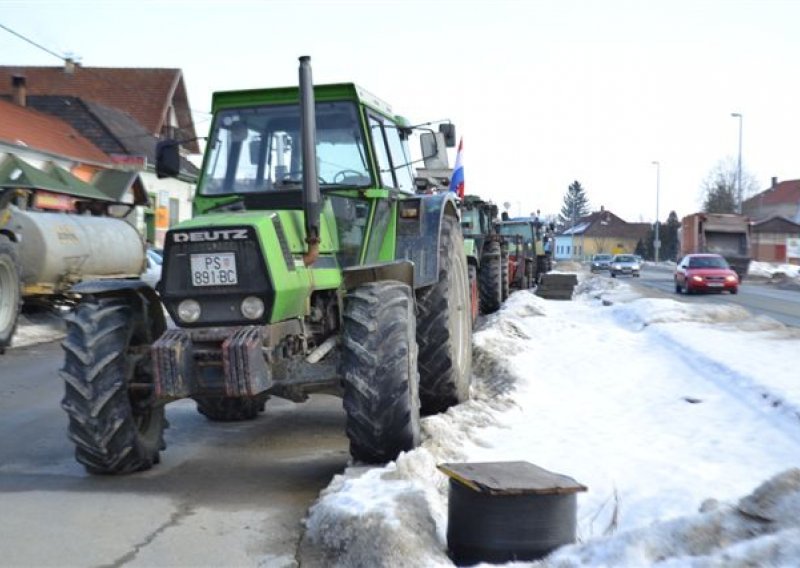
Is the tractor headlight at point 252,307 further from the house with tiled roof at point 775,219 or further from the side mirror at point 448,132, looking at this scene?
the house with tiled roof at point 775,219

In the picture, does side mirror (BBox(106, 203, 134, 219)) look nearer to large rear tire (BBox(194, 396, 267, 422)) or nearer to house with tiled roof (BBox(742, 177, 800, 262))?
large rear tire (BBox(194, 396, 267, 422))

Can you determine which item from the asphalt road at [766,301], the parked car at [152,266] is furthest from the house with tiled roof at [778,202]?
the parked car at [152,266]

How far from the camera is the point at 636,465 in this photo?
646 centimetres

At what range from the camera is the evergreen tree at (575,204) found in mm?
153000

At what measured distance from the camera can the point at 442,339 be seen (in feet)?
25.5

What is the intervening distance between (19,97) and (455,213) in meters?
29.8

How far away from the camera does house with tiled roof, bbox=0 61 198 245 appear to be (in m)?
33.9

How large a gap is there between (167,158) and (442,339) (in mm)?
2617

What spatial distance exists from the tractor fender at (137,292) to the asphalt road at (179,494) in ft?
3.45

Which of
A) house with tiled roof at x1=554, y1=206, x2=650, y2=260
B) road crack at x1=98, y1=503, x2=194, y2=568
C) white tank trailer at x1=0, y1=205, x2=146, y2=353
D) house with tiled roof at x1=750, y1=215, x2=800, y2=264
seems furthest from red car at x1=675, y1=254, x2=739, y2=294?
house with tiled roof at x1=554, y1=206, x2=650, y2=260

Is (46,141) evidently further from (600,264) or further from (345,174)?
(600,264)

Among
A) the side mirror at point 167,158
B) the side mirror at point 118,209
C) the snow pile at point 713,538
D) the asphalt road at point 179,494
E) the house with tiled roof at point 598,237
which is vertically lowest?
the house with tiled roof at point 598,237

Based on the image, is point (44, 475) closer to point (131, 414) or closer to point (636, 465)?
point (131, 414)

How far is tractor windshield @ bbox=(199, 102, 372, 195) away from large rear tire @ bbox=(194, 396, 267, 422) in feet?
6.94
